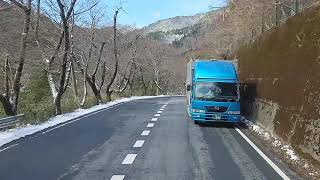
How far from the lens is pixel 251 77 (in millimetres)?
24641

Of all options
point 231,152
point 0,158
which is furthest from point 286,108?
point 0,158

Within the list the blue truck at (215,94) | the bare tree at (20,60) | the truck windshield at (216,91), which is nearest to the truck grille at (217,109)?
the blue truck at (215,94)

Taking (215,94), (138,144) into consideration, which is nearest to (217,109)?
(215,94)

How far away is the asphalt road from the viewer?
9.24 metres

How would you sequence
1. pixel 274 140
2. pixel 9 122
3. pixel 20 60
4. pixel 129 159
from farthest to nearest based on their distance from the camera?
pixel 20 60
pixel 9 122
pixel 274 140
pixel 129 159

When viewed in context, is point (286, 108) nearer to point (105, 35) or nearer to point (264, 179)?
point (264, 179)

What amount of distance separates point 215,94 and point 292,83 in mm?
6088

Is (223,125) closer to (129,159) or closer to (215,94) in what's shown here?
(215,94)

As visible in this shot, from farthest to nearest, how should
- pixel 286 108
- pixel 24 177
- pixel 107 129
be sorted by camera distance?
pixel 107 129 → pixel 286 108 → pixel 24 177

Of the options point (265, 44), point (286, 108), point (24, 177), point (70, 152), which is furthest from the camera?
point (265, 44)

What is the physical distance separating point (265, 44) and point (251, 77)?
11.1 ft

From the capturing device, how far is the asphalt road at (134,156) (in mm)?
9242

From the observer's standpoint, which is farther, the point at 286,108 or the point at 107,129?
the point at 107,129

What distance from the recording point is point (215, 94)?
2045 cm
